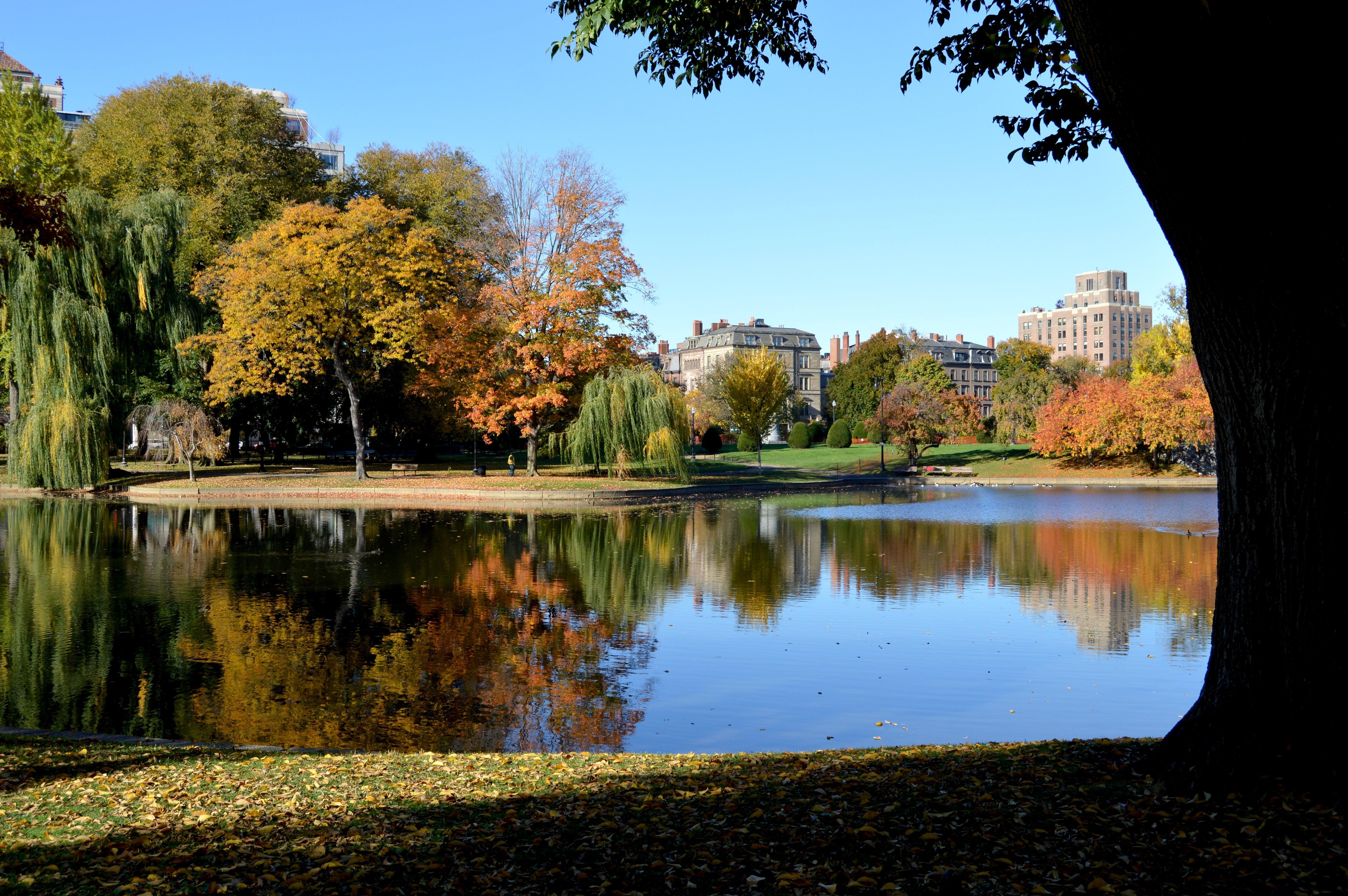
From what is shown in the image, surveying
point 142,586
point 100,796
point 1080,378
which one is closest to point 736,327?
point 1080,378

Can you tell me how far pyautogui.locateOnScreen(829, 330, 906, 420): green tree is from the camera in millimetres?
83938

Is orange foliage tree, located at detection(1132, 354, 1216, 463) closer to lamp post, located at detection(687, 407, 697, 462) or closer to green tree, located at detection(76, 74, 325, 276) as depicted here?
lamp post, located at detection(687, 407, 697, 462)

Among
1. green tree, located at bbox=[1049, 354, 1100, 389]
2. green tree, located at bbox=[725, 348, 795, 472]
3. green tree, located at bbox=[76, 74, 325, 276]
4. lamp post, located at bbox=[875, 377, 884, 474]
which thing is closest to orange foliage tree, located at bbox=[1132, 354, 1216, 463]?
green tree, located at bbox=[1049, 354, 1100, 389]

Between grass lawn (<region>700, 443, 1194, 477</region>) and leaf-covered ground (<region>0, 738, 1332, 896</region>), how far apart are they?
48.3m

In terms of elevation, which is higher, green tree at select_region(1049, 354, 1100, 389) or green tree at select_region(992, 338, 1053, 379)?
green tree at select_region(992, 338, 1053, 379)

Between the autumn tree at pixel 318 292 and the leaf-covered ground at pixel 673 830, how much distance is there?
105 feet

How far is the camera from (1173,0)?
431 centimetres

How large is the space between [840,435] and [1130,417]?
2621cm

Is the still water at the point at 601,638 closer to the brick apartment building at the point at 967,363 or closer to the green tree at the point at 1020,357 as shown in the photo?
the green tree at the point at 1020,357

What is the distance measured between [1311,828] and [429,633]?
370 inches

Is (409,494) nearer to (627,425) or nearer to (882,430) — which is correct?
(627,425)

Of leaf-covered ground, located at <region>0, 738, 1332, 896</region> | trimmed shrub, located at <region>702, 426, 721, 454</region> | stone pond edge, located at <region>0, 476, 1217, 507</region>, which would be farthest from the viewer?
trimmed shrub, located at <region>702, 426, 721, 454</region>

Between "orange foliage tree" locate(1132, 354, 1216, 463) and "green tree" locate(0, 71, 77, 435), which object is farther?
"orange foliage tree" locate(1132, 354, 1216, 463)

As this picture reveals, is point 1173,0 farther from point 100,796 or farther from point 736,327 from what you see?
point 736,327
